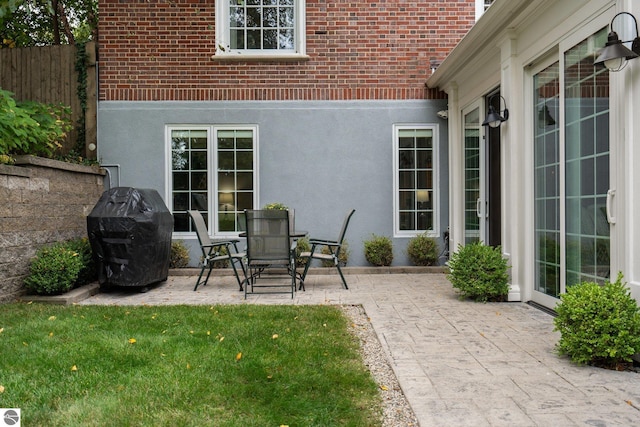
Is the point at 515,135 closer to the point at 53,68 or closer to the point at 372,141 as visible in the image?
the point at 372,141

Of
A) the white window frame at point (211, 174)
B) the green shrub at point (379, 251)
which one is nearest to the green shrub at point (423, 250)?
the green shrub at point (379, 251)

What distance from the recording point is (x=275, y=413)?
2504mm

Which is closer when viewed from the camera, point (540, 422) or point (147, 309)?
point (540, 422)

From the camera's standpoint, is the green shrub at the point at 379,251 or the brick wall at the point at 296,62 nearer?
the green shrub at the point at 379,251

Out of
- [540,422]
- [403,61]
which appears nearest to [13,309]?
[540,422]

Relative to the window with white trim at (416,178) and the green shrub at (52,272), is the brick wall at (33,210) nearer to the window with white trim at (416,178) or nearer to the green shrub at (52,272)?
the green shrub at (52,272)

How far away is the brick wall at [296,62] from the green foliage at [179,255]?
2310 mm

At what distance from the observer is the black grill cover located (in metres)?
5.98

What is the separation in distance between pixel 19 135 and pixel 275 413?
506cm

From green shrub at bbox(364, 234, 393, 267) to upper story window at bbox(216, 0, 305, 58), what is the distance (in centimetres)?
322

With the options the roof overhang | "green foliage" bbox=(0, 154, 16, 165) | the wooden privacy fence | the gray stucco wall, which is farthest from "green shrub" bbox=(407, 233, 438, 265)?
"green foliage" bbox=(0, 154, 16, 165)

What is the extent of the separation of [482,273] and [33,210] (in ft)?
16.8

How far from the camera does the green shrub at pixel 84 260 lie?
6.33 metres

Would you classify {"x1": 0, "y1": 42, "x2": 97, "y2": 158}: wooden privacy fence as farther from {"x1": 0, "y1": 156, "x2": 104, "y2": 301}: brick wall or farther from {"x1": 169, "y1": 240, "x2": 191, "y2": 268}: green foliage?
{"x1": 169, "y1": 240, "x2": 191, "y2": 268}: green foliage
